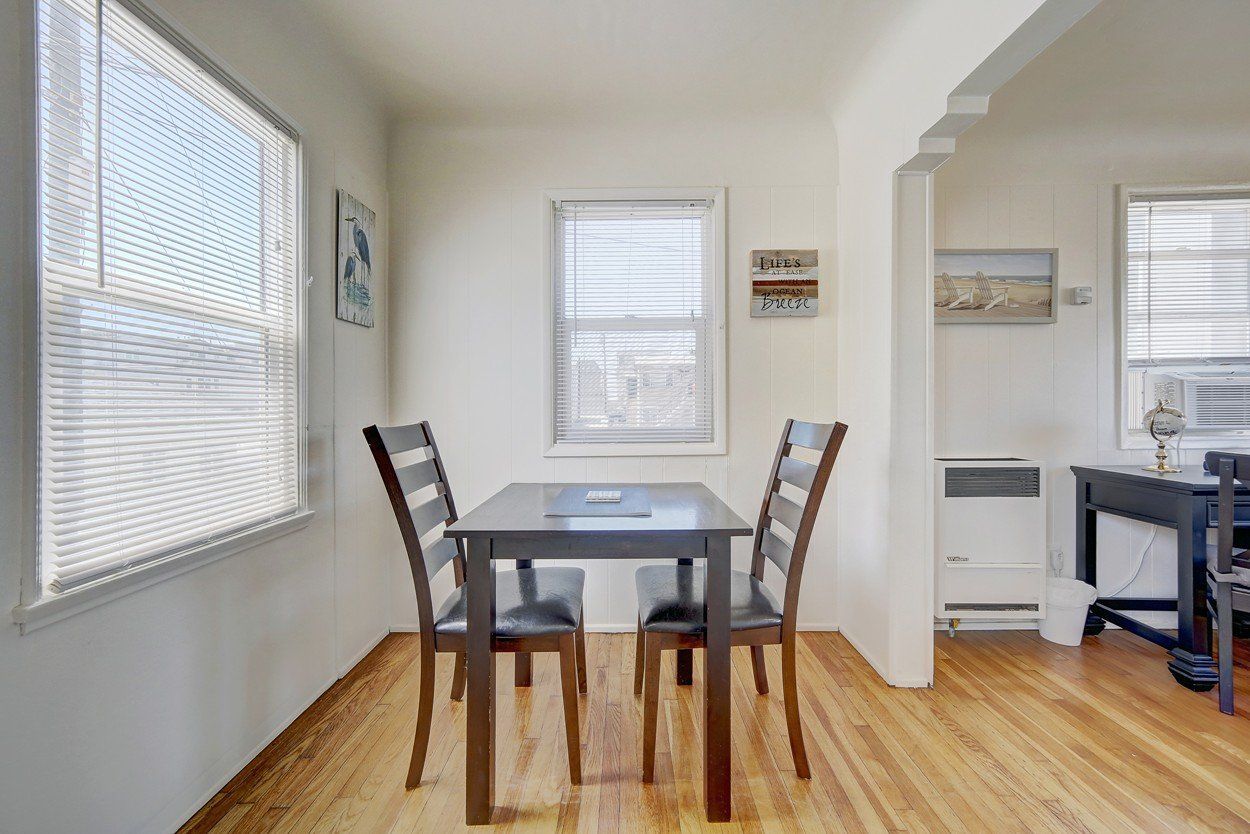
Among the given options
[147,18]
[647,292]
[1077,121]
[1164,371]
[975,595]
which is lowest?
[975,595]

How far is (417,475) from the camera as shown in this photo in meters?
1.72

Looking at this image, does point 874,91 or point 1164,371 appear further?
point 1164,371

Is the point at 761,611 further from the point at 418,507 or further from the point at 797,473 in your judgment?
the point at 418,507

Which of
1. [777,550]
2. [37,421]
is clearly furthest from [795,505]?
[37,421]

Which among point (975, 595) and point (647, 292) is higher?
point (647, 292)

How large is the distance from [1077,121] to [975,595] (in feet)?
7.50

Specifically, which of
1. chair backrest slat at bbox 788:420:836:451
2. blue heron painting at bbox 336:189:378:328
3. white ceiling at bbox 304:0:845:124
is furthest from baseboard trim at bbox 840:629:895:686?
blue heron painting at bbox 336:189:378:328

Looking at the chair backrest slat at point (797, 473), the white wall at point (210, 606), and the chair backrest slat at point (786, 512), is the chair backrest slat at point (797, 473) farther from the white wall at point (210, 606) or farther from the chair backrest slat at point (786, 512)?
the white wall at point (210, 606)

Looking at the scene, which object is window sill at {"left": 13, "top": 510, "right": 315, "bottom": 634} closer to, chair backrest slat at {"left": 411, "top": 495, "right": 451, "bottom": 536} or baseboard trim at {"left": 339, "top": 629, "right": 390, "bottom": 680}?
chair backrest slat at {"left": 411, "top": 495, "right": 451, "bottom": 536}

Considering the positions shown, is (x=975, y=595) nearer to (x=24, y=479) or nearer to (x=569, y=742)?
(x=569, y=742)

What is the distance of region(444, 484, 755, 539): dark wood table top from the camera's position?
1.43 m

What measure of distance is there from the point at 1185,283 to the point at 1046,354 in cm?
81

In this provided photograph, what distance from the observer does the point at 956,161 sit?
106 inches

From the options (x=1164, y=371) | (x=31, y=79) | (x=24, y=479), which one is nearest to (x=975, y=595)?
(x=1164, y=371)
